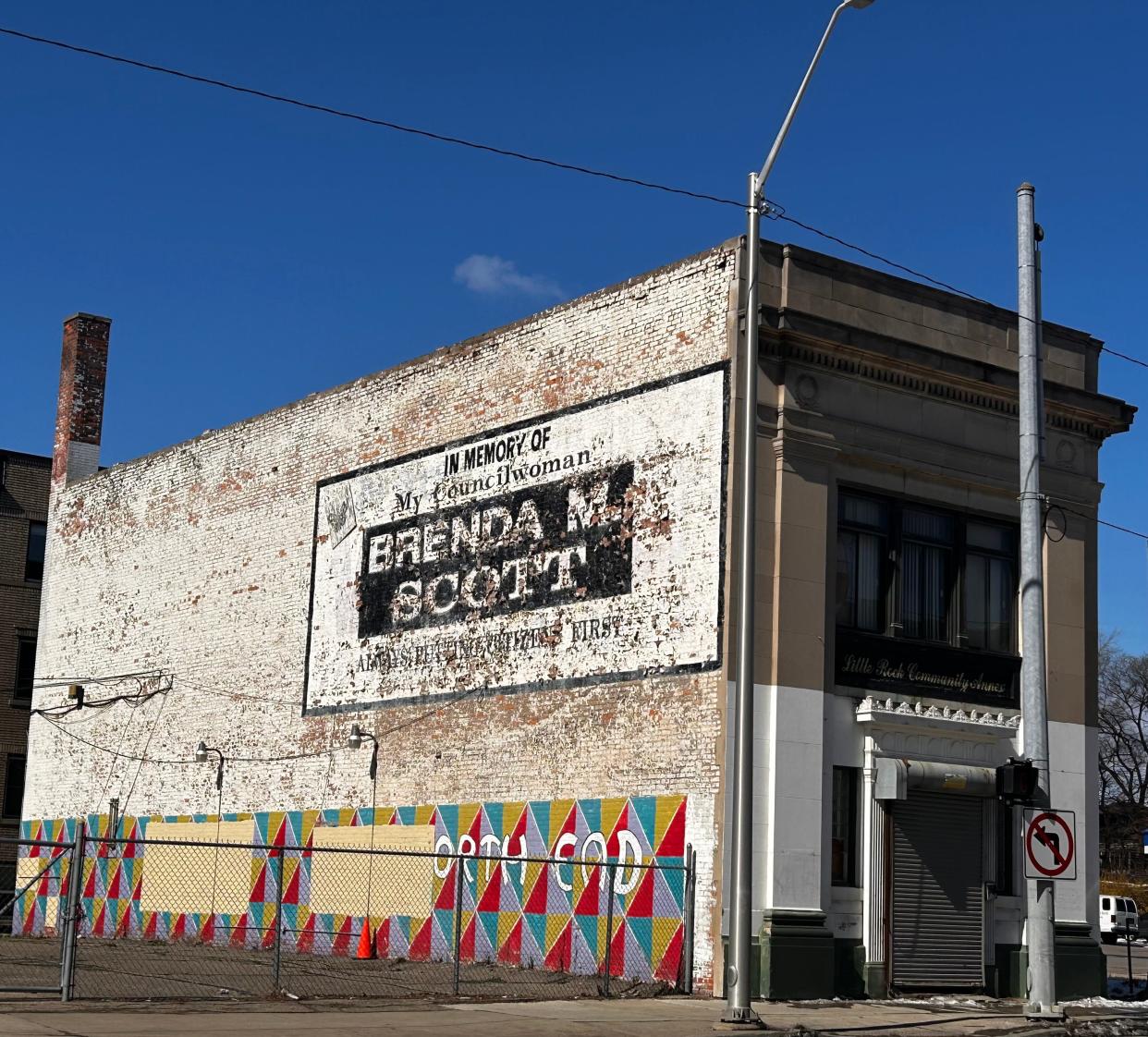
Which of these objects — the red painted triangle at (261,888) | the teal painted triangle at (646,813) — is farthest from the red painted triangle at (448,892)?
Result: the red painted triangle at (261,888)

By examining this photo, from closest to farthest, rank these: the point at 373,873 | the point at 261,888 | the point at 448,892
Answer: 1. the point at 448,892
2. the point at 373,873
3. the point at 261,888

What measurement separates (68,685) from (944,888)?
2058cm

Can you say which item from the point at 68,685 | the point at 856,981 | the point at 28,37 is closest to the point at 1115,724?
the point at 68,685

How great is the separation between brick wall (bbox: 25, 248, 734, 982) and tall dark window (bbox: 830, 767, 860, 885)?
71.2 inches

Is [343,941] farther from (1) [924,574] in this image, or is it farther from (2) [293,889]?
(1) [924,574]

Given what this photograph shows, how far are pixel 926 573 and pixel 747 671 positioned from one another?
23.9 feet

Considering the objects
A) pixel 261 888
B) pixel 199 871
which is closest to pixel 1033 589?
pixel 261 888

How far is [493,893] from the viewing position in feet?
80.7

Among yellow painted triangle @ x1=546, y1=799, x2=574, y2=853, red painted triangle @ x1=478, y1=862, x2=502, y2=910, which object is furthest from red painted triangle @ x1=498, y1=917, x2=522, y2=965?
yellow painted triangle @ x1=546, y1=799, x2=574, y2=853

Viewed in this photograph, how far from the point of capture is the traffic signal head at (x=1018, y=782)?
714 inches

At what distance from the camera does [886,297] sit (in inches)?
934

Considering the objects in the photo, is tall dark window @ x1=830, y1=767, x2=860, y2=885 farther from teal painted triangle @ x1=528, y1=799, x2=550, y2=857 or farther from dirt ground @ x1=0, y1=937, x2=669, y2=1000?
teal painted triangle @ x1=528, y1=799, x2=550, y2=857

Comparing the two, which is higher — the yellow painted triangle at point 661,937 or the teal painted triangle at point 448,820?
the teal painted triangle at point 448,820

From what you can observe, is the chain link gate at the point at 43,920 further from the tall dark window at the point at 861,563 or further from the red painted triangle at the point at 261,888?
the tall dark window at the point at 861,563
